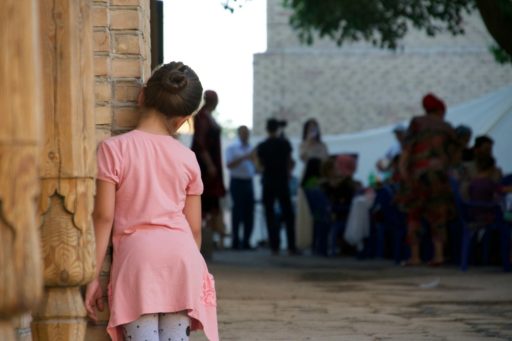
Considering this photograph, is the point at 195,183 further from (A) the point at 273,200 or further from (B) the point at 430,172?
(A) the point at 273,200

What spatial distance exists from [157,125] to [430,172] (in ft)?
34.7

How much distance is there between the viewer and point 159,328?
5.58m

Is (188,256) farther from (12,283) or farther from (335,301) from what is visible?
(335,301)

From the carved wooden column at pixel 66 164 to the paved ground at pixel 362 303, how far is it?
3.20m

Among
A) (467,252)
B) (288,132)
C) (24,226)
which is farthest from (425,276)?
(288,132)

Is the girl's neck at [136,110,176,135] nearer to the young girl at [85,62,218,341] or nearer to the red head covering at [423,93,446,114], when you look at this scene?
the young girl at [85,62,218,341]

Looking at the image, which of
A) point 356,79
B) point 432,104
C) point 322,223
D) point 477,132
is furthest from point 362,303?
point 356,79

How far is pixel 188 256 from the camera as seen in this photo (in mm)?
5559

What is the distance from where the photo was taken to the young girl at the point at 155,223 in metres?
5.52

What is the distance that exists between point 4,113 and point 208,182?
13323 mm

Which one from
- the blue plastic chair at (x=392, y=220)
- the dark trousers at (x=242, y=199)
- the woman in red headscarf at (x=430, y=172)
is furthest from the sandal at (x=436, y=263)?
the dark trousers at (x=242, y=199)

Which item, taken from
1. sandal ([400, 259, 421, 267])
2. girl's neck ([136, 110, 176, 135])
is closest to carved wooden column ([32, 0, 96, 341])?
girl's neck ([136, 110, 176, 135])

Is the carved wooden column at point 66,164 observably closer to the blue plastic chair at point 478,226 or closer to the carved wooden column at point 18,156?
the carved wooden column at point 18,156

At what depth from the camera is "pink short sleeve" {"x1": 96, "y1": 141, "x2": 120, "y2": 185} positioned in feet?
18.3
